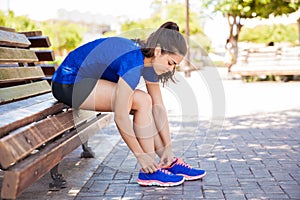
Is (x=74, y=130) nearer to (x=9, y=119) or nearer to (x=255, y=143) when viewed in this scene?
(x=9, y=119)

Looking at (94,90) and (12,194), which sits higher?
(94,90)

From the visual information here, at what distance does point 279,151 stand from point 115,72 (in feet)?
6.35

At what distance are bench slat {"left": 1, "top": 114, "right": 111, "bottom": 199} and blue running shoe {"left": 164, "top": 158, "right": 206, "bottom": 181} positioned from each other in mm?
727

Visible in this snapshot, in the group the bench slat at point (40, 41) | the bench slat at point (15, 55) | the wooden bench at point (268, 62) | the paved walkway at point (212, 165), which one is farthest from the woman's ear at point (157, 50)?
the wooden bench at point (268, 62)

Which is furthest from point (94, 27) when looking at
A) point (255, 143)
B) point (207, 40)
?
point (255, 143)

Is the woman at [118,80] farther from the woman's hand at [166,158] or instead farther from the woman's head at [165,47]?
the woman's hand at [166,158]

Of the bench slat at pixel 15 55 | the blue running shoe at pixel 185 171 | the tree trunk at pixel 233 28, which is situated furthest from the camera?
the tree trunk at pixel 233 28

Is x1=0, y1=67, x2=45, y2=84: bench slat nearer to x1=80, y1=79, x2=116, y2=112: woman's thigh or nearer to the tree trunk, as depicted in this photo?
x1=80, y1=79, x2=116, y2=112: woman's thigh

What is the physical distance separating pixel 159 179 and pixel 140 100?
59 cm

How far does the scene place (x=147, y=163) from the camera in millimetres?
3238

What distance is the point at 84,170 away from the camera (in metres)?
3.73

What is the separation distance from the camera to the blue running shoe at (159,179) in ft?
10.7

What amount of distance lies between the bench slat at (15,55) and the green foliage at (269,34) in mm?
22706

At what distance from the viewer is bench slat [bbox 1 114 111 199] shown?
203 cm
